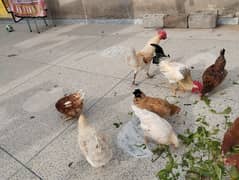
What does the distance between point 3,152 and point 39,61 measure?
95.3 inches

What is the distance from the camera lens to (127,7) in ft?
18.5

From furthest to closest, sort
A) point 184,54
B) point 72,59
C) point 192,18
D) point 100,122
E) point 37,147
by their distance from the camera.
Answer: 1. point 192,18
2. point 72,59
3. point 184,54
4. point 100,122
5. point 37,147

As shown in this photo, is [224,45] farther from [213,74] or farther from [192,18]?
[213,74]

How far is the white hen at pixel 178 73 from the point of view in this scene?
8.04ft

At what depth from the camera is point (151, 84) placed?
119 inches

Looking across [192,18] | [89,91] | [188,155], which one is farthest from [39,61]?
[188,155]

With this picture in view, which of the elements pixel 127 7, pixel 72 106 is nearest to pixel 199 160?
pixel 72 106

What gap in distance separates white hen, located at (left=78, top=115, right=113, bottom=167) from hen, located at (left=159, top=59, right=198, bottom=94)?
3.56ft

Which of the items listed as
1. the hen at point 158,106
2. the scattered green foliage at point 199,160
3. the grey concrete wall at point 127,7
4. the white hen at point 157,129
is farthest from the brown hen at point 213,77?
the grey concrete wall at point 127,7

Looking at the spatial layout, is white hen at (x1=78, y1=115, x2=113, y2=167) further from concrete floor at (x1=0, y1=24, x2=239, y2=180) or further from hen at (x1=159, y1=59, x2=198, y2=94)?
hen at (x1=159, y1=59, x2=198, y2=94)

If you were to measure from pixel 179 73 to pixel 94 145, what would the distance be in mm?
1192

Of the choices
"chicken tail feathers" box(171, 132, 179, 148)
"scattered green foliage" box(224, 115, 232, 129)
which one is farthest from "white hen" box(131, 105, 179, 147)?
"scattered green foliage" box(224, 115, 232, 129)

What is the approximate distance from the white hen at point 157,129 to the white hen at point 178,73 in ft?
2.16

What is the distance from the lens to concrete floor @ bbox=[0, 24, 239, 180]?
2.06 m
